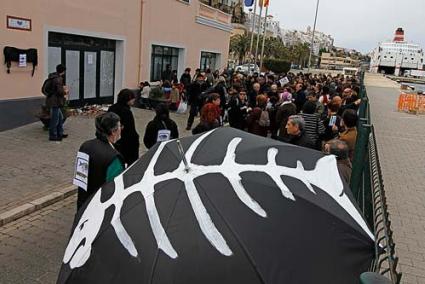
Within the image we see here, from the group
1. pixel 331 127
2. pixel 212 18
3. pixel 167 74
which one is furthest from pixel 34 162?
pixel 212 18

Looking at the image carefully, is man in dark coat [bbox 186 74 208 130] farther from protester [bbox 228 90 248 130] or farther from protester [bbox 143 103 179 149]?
protester [bbox 143 103 179 149]

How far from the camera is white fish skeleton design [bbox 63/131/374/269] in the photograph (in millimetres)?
2160

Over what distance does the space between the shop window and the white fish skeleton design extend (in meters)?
16.1

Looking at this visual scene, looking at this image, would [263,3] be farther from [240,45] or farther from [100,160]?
[240,45]

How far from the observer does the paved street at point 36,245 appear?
14.9 feet

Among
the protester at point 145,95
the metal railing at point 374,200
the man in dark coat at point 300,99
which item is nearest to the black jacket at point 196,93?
the protester at point 145,95

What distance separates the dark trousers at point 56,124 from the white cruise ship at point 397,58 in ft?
340

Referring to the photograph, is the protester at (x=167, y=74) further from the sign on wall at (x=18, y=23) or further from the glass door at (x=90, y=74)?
the sign on wall at (x=18, y=23)

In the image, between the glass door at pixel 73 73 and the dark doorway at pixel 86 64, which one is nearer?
the dark doorway at pixel 86 64

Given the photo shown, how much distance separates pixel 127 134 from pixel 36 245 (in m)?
2.09

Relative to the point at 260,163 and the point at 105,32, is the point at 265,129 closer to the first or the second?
the point at 260,163

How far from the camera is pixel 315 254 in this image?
2.22 m

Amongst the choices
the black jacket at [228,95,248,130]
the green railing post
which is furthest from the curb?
the black jacket at [228,95,248,130]

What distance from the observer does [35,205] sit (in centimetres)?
623
